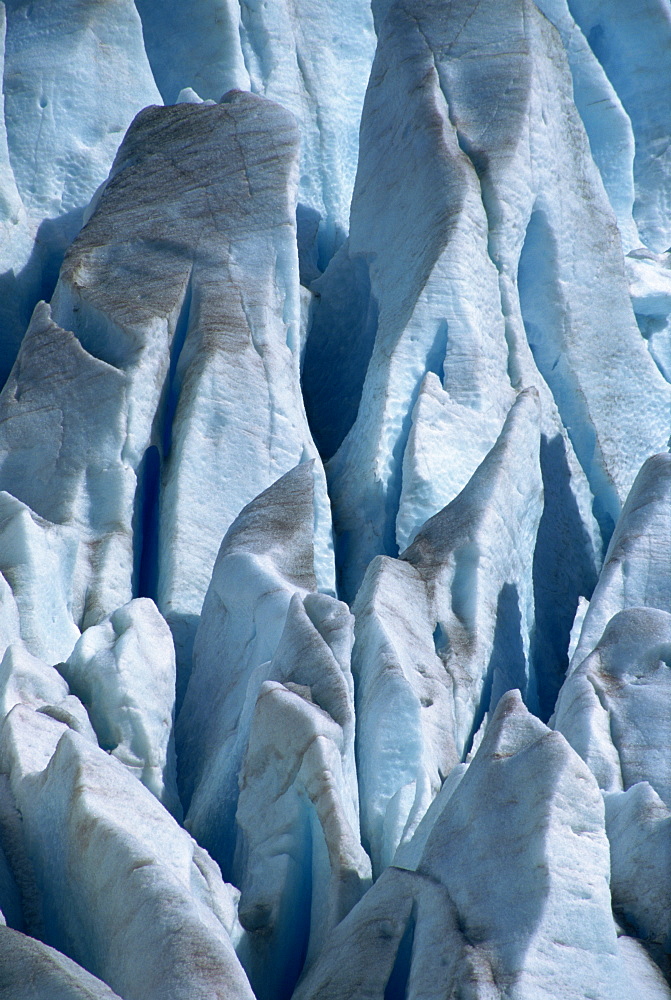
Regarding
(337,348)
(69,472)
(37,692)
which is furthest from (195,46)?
(37,692)

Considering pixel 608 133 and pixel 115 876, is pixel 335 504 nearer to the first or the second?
pixel 115 876

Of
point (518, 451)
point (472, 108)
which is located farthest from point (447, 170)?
point (518, 451)

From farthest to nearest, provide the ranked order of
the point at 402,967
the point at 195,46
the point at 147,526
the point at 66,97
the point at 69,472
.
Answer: the point at 195,46 → the point at 66,97 → the point at 147,526 → the point at 69,472 → the point at 402,967

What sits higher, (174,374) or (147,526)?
(174,374)

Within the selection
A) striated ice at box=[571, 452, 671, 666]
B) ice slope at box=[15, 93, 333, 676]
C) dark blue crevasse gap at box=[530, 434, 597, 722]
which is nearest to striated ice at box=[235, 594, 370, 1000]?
striated ice at box=[571, 452, 671, 666]

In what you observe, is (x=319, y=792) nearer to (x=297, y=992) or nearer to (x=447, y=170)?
(x=297, y=992)

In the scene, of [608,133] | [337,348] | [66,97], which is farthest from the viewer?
[608,133]
